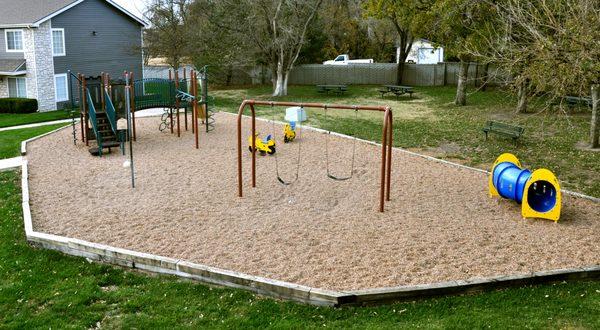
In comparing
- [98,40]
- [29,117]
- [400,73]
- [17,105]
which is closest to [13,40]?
[17,105]

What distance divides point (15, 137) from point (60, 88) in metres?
12.8

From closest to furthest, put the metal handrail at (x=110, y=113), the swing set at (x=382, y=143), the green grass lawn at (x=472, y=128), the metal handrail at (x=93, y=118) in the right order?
the swing set at (x=382, y=143) < the green grass lawn at (x=472, y=128) < the metal handrail at (x=93, y=118) < the metal handrail at (x=110, y=113)

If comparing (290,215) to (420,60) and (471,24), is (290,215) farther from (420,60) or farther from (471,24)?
(420,60)

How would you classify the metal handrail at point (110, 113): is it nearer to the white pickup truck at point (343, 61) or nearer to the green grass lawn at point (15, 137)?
the green grass lawn at point (15, 137)

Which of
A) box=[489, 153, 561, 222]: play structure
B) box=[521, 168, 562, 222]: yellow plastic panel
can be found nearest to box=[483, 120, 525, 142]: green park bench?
box=[489, 153, 561, 222]: play structure

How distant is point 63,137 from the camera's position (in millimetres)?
19812

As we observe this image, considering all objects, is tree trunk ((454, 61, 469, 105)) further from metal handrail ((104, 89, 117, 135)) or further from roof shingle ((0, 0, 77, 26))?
roof shingle ((0, 0, 77, 26))

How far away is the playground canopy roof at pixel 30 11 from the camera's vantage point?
30.0 metres

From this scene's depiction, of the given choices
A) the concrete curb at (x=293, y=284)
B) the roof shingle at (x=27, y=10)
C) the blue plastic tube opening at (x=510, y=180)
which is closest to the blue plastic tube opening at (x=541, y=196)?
the blue plastic tube opening at (x=510, y=180)

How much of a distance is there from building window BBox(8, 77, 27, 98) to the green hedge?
1.46 metres

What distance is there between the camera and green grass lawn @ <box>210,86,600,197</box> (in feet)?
51.9

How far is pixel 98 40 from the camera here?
34094mm

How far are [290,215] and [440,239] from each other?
2.89m

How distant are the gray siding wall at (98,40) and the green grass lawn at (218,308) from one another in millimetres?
26545
